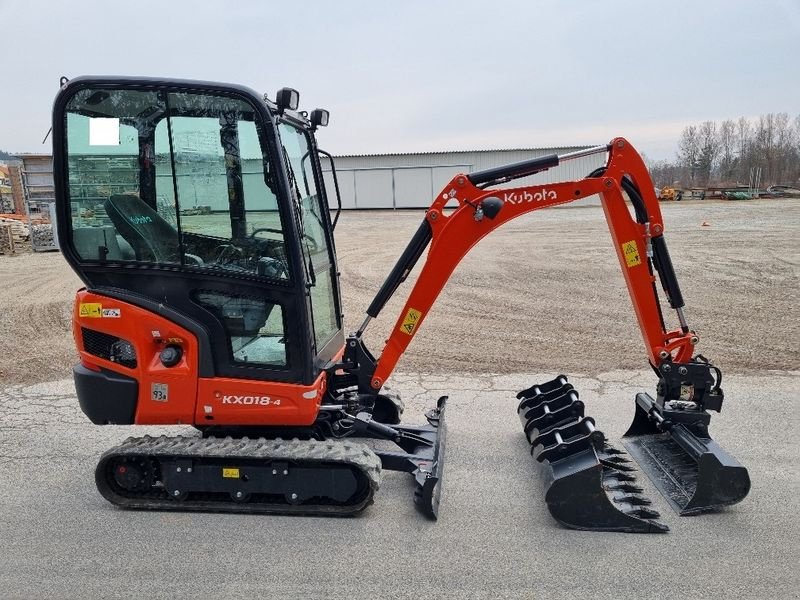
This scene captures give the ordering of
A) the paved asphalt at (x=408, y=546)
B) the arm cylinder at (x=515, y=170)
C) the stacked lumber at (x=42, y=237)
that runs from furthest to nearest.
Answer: the stacked lumber at (x=42, y=237), the arm cylinder at (x=515, y=170), the paved asphalt at (x=408, y=546)

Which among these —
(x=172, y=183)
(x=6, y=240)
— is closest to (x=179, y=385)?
(x=172, y=183)

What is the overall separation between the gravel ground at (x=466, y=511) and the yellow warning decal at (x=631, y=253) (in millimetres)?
1570

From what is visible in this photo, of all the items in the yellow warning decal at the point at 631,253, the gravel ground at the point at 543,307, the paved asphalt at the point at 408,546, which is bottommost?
the gravel ground at the point at 543,307

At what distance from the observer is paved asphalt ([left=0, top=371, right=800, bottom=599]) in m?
3.30

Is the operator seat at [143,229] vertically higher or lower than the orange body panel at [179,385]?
A: higher

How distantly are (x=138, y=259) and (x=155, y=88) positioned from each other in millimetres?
1076

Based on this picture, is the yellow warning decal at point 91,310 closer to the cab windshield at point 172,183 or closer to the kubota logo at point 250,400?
the cab windshield at point 172,183

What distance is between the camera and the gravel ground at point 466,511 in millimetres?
3355

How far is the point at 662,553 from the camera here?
11.7 feet

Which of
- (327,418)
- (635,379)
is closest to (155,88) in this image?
(327,418)

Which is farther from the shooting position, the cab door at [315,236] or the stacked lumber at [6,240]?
the stacked lumber at [6,240]

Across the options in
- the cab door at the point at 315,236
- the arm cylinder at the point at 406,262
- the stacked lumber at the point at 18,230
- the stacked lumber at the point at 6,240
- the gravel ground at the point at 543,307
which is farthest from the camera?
the stacked lumber at the point at 18,230

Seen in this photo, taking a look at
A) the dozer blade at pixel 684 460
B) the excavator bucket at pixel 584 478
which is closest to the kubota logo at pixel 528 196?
the excavator bucket at pixel 584 478

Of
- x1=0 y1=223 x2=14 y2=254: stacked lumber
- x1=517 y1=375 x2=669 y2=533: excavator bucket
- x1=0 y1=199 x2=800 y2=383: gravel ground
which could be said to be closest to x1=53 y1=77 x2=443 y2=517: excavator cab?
x1=517 y1=375 x2=669 y2=533: excavator bucket
